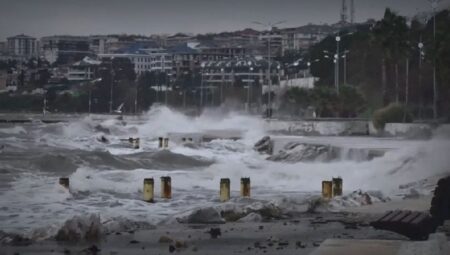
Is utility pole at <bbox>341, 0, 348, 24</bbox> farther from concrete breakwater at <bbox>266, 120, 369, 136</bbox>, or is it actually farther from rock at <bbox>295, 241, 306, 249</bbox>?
rock at <bbox>295, 241, 306, 249</bbox>

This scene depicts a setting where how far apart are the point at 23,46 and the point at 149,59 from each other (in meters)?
45.2

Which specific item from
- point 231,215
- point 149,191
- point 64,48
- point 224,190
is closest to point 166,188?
point 149,191

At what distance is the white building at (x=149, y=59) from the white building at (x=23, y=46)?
2743 cm

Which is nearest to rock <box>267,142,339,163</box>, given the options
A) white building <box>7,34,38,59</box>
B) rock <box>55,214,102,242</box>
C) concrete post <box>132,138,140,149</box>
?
concrete post <box>132,138,140,149</box>

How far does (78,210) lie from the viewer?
10.4 metres

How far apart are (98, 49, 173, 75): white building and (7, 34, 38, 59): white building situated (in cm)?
2743

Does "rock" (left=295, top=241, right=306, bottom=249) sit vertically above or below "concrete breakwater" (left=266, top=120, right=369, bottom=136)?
below

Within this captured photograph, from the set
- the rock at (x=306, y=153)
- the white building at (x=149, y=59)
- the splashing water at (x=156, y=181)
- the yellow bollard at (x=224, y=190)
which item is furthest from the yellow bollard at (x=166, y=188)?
the white building at (x=149, y=59)

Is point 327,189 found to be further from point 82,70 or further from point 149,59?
point 149,59

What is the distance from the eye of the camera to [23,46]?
53.4 m

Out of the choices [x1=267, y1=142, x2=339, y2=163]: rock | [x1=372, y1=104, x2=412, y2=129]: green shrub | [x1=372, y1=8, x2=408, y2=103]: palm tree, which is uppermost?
[x1=372, y1=8, x2=408, y2=103]: palm tree

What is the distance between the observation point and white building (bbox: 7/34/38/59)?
49122 millimetres

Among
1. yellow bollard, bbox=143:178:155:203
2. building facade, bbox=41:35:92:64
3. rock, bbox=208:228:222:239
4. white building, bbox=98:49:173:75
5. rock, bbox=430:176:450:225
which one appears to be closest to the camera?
rock, bbox=430:176:450:225

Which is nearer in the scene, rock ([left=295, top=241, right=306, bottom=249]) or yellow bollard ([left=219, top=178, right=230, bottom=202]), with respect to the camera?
rock ([left=295, top=241, right=306, bottom=249])
